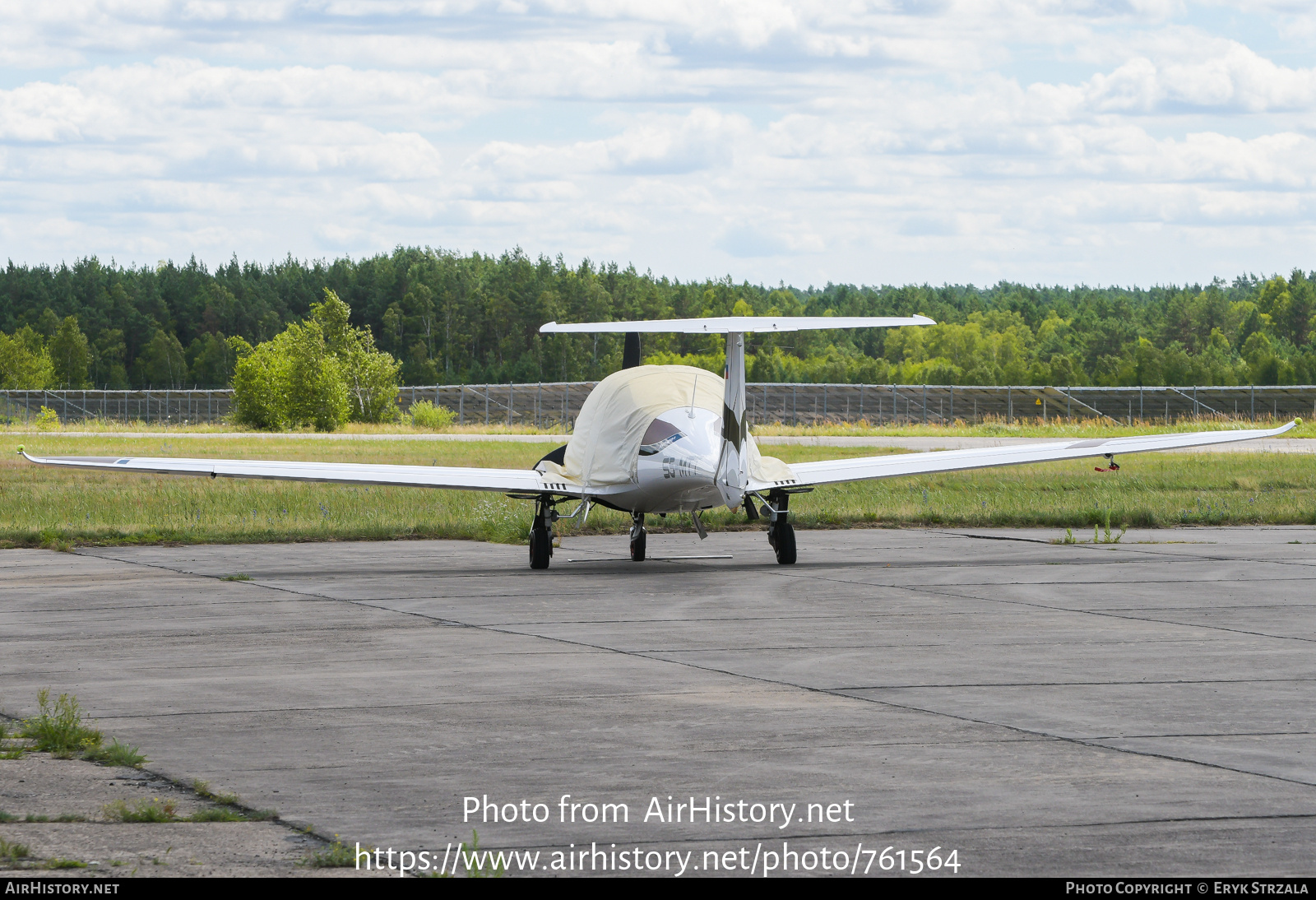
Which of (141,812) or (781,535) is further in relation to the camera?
(781,535)

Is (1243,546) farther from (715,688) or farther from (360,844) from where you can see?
(360,844)

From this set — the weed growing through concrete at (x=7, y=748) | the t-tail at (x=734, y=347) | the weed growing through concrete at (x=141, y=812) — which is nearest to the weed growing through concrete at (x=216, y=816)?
the weed growing through concrete at (x=141, y=812)

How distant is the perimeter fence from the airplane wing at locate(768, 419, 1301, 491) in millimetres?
60721

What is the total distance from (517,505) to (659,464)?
10.5 m

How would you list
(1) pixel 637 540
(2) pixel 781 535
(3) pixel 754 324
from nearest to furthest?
(3) pixel 754 324 < (2) pixel 781 535 < (1) pixel 637 540

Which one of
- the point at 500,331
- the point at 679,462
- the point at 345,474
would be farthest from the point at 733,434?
the point at 500,331

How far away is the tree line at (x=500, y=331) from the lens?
152 m

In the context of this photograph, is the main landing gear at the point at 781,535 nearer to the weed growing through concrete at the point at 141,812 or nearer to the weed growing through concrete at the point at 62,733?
the weed growing through concrete at the point at 62,733

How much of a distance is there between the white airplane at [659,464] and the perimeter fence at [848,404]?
204 feet

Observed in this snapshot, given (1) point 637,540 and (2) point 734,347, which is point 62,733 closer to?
(2) point 734,347

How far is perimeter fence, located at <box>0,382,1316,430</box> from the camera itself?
287 ft

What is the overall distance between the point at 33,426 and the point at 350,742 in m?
77.7

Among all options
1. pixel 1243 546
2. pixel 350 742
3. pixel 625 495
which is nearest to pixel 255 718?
pixel 350 742

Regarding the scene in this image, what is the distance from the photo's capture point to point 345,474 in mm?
19703
